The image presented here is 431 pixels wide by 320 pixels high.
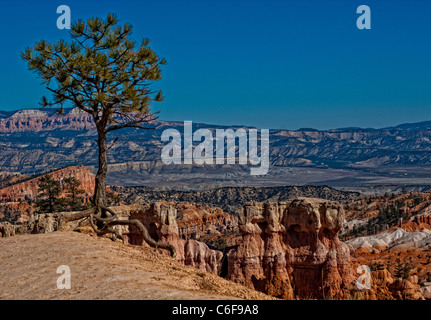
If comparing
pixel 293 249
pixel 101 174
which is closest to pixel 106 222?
pixel 101 174

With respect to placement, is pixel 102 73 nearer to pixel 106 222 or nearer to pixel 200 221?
pixel 106 222

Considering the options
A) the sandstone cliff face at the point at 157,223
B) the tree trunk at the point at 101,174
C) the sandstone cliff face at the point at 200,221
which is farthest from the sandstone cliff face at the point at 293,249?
the sandstone cliff face at the point at 200,221

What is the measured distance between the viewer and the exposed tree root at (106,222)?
17203mm

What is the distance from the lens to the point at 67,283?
36.8 ft

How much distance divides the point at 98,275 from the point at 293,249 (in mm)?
28630

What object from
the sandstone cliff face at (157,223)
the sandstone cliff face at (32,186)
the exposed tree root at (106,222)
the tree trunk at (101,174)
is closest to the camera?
the exposed tree root at (106,222)

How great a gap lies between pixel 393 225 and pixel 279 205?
47.8 m

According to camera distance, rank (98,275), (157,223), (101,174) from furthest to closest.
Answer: (157,223), (101,174), (98,275)

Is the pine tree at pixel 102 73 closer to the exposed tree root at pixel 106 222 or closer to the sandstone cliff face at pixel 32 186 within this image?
the exposed tree root at pixel 106 222

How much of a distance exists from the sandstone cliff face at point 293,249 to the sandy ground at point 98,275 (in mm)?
23395

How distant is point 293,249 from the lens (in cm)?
3875

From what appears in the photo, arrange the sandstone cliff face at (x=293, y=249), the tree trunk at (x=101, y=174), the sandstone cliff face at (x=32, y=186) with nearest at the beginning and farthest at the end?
the tree trunk at (x=101, y=174) → the sandstone cliff face at (x=293, y=249) → the sandstone cliff face at (x=32, y=186)

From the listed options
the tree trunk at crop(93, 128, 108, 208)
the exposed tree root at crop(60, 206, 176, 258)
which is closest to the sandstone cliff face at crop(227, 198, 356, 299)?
the exposed tree root at crop(60, 206, 176, 258)
